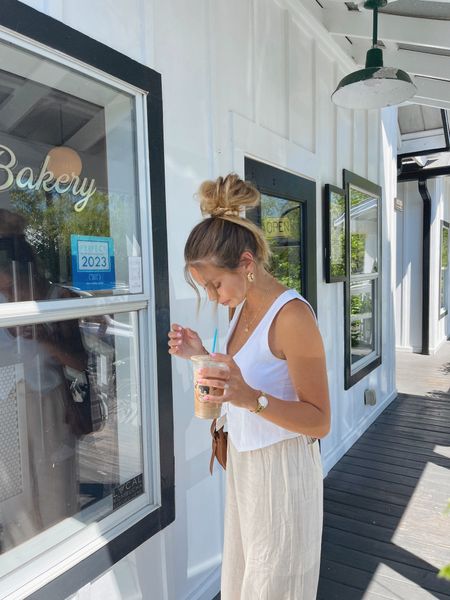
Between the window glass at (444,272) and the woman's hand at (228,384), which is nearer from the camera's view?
the woman's hand at (228,384)

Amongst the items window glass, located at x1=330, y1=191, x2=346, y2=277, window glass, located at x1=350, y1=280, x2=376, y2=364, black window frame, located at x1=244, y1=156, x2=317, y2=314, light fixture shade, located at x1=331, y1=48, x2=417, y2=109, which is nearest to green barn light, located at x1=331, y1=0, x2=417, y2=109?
light fixture shade, located at x1=331, y1=48, x2=417, y2=109

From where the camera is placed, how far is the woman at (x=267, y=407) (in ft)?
4.06

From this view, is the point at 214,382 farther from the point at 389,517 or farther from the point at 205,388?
the point at 389,517

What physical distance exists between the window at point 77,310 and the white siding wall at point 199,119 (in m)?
0.12

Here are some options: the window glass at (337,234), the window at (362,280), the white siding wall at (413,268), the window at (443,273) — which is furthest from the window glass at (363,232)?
the window at (443,273)

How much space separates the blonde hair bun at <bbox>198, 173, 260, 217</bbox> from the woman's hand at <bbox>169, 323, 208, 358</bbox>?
0.42m

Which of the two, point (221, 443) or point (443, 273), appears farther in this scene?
point (443, 273)

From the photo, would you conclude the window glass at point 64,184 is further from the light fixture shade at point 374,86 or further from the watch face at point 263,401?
the light fixture shade at point 374,86

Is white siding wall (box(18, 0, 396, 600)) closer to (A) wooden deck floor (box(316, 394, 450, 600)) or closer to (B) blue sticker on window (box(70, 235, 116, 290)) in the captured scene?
(B) blue sticker on window (box(70, 235, 116, 290))

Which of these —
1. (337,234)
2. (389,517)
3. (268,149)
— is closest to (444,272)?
(337,234)

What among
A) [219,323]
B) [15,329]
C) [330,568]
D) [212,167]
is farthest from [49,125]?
[330,568]

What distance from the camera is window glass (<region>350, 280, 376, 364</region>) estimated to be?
423 centimetres

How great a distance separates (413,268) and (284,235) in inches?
225

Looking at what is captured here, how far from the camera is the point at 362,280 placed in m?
4.45
